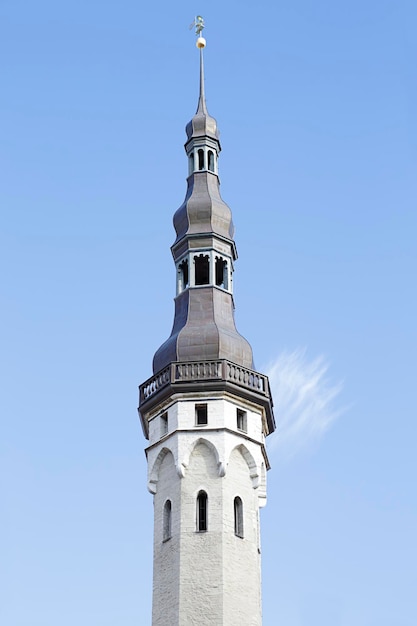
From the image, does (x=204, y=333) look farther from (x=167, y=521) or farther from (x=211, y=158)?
(x=211, y=158)

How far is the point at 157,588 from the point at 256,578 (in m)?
3.38

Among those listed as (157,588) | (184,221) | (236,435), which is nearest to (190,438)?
(236,435)

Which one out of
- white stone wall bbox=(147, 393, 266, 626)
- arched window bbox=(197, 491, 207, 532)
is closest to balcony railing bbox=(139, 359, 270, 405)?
white stone wall bbox=(147, 393, 266, 626)

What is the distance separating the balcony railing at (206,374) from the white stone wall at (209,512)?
0.65 m

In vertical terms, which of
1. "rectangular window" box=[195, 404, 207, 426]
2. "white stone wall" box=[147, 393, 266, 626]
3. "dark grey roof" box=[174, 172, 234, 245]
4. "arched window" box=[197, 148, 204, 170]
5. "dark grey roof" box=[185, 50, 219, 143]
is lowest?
"white stone wall" box=[147, 393, 266, 626]

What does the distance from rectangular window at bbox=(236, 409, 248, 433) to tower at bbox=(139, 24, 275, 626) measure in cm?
4

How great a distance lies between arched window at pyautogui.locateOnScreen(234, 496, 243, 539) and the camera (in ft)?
152

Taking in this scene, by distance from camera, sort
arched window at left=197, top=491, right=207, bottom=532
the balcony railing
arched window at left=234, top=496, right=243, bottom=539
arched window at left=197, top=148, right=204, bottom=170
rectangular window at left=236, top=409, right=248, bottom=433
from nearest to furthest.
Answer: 1. arched window at left=197, top=491, right=207, bottom=532
2. arched window at left=234, top=496, right=243, bottom=539
3. the balcony railing
4. rectangular window at left=236, top=409, right=248, bottom=433
5. arched window at left=197, top=148, right=204, bottom=170

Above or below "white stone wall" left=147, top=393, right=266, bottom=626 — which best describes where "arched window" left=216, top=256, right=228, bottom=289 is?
above

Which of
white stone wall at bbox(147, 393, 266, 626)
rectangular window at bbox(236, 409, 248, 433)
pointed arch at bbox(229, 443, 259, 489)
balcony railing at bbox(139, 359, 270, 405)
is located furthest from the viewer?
rectangular window at bbox(236, 409, 248, 433)

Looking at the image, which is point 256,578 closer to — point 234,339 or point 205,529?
point 205,529

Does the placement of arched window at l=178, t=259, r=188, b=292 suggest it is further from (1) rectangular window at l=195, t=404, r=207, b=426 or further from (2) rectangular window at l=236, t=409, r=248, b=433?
(2) rectangular window at l=236, t=409, r=248, b=433

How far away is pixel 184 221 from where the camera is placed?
177ft

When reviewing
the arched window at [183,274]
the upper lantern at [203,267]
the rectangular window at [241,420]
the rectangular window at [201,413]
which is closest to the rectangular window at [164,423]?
the rectangular window at [201,413]
